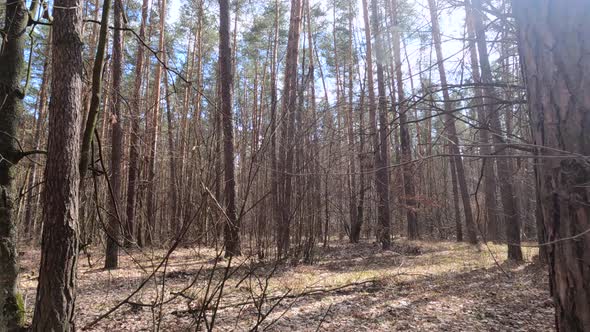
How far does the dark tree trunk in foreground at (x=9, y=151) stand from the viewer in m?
2.79

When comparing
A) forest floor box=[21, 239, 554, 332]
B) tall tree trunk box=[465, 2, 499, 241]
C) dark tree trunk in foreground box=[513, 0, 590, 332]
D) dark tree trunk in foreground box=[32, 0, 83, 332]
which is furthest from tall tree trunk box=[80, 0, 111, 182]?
dark tree trunk in foreground box=[513, 0, 590, 332]

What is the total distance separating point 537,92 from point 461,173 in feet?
37.6

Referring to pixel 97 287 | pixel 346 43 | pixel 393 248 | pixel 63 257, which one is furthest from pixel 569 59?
Answer: pixel 346 43

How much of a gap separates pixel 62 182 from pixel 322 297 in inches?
149

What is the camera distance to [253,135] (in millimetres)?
2994

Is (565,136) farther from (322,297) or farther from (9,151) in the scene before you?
(322,297)

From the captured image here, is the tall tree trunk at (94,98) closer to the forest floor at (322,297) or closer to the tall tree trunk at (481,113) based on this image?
the forest floor at (322,297)

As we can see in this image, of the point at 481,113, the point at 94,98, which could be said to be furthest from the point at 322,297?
the point at 94,98

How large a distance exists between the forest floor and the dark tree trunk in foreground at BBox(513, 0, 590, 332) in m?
1.24

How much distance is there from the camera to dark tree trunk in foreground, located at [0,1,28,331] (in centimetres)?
279

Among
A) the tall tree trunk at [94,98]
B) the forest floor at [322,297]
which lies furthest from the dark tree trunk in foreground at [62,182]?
the forest floor at [322,297]

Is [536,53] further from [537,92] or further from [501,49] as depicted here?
[501,49]

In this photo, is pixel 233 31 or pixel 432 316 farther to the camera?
pixel 233 31

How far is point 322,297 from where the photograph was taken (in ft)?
16.8
